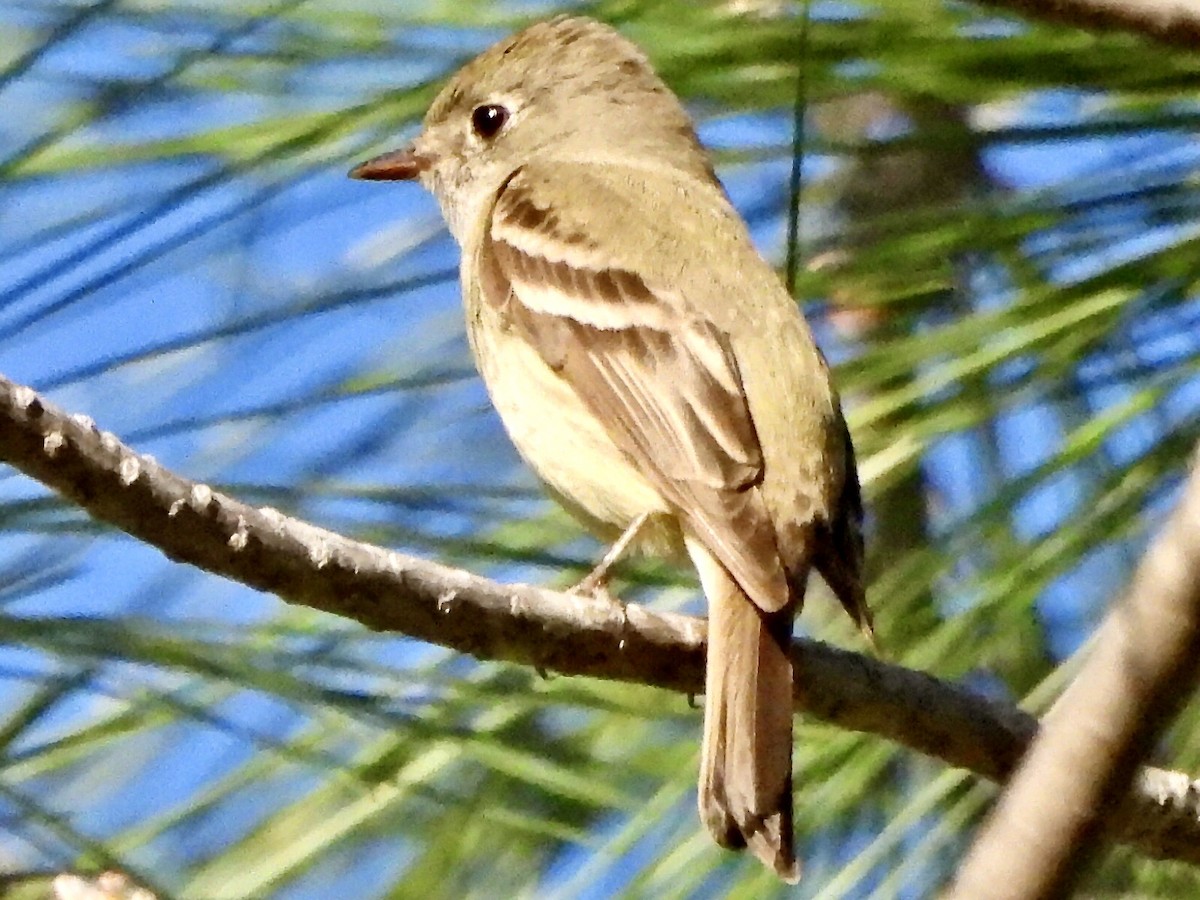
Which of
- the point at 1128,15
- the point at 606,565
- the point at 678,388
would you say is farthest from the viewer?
the point at 678,388

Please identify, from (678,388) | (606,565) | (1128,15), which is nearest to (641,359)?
(678,388)

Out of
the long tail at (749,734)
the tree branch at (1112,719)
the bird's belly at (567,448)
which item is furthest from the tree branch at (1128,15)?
the bird's belly at (567,448)

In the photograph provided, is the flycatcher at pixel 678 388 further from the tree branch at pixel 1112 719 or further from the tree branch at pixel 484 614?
the tree branch at pixel 1112 719

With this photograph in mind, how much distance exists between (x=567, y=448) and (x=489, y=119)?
816 millimetres

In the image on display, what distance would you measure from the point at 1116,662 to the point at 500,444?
1.39 m

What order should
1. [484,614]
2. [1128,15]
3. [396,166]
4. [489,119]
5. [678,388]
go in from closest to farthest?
[1128,15]
[484,614]
[678,388]
[396,166]
[489,119]

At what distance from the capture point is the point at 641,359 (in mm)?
1788

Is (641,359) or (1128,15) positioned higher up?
(1128,15)

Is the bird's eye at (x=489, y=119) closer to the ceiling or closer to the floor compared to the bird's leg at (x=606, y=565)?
closer to the ceiling

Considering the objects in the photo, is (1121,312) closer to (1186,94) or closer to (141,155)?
(1186,94)

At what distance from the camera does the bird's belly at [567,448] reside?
170 cm

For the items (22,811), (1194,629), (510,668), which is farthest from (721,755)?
(1194,629)

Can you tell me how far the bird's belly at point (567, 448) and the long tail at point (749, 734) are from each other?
0.68 ft

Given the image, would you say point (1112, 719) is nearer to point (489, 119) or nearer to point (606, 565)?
point (606, 565)
